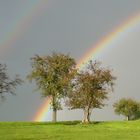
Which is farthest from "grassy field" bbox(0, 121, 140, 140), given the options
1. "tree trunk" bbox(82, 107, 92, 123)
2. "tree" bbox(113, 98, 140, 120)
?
"tree" bbox(113, 98, 140, 120)

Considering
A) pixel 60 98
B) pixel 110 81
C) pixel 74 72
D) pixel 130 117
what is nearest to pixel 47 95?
pixel 60 98

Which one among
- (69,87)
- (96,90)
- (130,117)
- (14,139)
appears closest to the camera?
(14,139)

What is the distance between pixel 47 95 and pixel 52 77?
5334mm

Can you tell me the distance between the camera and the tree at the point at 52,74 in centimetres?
11719

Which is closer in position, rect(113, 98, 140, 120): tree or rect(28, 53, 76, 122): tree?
rect(28, 53, 76, 122): tree

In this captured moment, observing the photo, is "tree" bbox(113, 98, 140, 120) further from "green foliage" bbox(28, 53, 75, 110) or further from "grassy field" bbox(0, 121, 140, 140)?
"grassy field" bbox(0, 121, 140, 140)

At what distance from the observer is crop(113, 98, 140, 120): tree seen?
159m

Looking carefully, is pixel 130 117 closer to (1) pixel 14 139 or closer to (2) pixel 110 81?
(2) pixel 110 81

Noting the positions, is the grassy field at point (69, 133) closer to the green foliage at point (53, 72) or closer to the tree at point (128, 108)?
the green foliage at point (53, 72)

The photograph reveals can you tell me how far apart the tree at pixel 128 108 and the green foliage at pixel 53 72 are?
46825 millimetres

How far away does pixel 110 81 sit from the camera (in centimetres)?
10756

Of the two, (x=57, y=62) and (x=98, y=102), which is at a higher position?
(x=57, y=62)

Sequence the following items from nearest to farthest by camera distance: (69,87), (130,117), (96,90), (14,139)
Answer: (14,139) < (96,90) < (69,87) < (130,117)

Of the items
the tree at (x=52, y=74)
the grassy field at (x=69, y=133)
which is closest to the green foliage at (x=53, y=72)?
the tree at (x=52, y=74)
